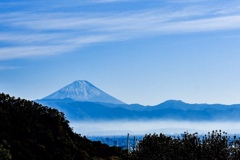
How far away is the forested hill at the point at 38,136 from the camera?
80694mm

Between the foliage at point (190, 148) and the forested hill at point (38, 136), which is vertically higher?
the forested hill at point (38, 136)

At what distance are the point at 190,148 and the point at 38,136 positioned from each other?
120ft

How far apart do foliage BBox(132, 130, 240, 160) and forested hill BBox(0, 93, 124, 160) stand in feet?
66.1

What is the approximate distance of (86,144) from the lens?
99.1 metres

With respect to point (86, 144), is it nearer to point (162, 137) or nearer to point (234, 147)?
point (162, 137)

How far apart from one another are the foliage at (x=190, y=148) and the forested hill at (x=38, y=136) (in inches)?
793

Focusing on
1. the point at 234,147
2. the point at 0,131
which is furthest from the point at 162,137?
the point at 0,131

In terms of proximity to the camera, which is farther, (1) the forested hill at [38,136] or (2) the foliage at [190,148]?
(1) the forested hill at [38,136]

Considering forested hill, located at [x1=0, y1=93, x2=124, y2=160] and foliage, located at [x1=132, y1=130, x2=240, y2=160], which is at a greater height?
forested hill, located at [x1=0, y1=93, x2=124, y2=160]

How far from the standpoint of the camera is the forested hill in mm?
80694

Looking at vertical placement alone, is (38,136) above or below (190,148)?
above

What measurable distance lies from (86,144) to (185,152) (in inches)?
1730

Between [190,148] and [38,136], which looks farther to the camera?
[38,136]

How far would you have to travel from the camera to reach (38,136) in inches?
3425
